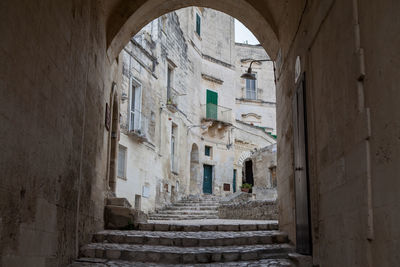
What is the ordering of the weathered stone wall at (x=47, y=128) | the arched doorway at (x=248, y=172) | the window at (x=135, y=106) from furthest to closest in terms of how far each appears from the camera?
the arched doorway at (x=248, y=172) < the window at (x=135, y=106) < the weathered stone wall at (x=47, y=128)

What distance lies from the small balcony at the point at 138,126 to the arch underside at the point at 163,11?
695cm

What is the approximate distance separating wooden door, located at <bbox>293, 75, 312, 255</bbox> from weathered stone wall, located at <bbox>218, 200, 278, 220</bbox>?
600 centimetres

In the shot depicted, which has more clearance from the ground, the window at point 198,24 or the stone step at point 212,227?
the window at point 198,24

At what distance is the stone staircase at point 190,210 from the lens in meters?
15.3

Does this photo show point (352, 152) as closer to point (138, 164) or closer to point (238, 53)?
point (138, 164)

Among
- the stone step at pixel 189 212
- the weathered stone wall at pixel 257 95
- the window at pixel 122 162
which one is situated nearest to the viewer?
the window at pixel 122 162

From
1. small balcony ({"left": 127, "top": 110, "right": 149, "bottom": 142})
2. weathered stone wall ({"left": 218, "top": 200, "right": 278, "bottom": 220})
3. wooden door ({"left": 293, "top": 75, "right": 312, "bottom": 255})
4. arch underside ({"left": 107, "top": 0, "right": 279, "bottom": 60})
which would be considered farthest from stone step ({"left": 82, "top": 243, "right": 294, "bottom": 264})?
small balcony ({"left": 127, "top": 110, "right": 149, "bottom": 142})

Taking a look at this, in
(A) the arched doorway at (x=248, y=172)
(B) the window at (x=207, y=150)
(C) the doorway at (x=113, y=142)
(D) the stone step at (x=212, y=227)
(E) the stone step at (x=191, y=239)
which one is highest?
(B) the window at (x=207, y=150)

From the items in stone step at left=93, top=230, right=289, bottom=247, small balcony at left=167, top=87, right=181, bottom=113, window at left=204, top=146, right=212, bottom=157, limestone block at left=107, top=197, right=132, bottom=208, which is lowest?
stone step at left=93, top=230, right=289, bottom=247

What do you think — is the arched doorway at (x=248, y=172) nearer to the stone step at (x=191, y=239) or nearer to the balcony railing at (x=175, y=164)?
the balcony railing at (x=175, y=164)

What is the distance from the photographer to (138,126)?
15961 millimetres

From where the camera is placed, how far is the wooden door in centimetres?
556

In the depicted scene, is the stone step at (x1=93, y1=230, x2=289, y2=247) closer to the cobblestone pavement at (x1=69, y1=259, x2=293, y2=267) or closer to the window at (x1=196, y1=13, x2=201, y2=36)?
the cobblestone pavement at (x1=69, y1=259, x2=293, y2=267)

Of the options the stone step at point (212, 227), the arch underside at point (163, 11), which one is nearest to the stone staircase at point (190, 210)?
the stone step at point (212, 227)
